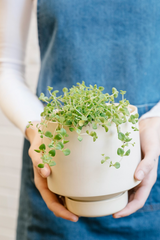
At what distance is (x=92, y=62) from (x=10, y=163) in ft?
3.16

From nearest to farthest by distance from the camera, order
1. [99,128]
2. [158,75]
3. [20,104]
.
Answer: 1. [99,128]
2. [20,104]
3. [158,75]

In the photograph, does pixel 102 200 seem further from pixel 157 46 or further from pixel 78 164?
pixel 157 46

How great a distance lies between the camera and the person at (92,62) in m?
0.73

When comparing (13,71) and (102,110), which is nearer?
(102,110)

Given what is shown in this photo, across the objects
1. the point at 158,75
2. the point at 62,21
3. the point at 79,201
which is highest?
the point at 62,21

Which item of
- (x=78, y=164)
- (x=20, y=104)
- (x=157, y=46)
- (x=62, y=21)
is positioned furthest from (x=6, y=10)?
(x=78, y=164)

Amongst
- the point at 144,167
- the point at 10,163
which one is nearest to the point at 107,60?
the point at 144,167

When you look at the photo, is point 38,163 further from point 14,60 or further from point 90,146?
point 14,60

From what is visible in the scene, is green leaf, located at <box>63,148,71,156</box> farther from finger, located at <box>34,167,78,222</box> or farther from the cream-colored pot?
finger, located at <box>34,167,78,222</box>

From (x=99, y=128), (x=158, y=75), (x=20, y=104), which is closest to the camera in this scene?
(x=99, y=128)

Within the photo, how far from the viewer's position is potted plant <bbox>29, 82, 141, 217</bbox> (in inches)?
14.3

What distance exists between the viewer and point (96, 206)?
1.42 ft

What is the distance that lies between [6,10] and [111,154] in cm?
63

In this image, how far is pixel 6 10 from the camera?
30.1 inches
